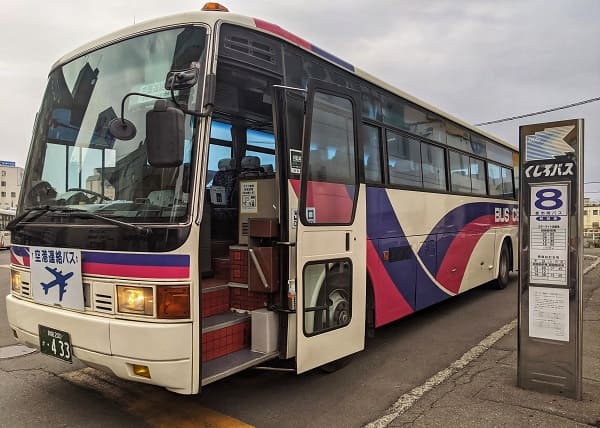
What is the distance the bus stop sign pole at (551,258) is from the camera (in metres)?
4.20

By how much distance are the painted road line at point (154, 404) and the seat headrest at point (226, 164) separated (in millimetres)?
2506

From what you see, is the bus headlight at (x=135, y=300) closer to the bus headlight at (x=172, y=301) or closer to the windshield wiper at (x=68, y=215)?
the bus headlight at (x=172, y=301)

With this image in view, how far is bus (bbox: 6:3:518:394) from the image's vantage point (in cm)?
328

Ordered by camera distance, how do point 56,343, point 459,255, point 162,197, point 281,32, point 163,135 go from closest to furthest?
1. point 163,135
2. point 162,197
3. point 56,343
4. point 281,32
5. point 459,255

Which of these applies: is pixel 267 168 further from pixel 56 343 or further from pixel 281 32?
pixel 56 343

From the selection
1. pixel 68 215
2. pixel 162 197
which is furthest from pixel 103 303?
pixel 162 197

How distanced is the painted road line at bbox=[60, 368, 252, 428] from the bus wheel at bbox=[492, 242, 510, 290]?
308 inches

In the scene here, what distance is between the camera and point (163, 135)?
307cm

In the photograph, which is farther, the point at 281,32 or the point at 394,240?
the point at 394,240

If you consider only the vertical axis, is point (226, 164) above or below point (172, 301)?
above

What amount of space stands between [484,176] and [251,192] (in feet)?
20.1

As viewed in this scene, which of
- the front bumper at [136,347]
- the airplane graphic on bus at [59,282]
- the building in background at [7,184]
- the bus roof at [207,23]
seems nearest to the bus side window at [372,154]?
the bus roof at [207,23]

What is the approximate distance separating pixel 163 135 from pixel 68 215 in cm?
114

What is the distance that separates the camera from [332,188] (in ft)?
14.6
